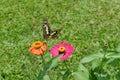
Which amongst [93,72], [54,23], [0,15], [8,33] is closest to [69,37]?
[54,23]

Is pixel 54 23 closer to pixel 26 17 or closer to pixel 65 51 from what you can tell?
pixel 26 17

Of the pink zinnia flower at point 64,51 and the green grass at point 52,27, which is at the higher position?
the pink zinnia flower at point 64,51

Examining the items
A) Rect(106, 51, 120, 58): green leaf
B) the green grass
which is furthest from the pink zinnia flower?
the green grass

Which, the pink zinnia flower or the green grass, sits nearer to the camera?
the pink zinnia flower

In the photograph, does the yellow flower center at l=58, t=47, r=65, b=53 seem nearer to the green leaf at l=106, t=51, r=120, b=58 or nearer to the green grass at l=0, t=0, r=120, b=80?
the green leaf at l=106, t=51, r=120, b=58

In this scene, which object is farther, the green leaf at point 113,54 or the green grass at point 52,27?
the green grass at point 52,27

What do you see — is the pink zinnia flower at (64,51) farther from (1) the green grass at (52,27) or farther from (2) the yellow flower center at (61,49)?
(1) the green grass at (52,27)

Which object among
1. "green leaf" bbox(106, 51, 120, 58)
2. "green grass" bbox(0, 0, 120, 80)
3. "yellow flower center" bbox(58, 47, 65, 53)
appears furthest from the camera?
"green grass" bbox(0, 0, 120, 80)

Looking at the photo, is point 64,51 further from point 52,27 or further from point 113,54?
point 52,27

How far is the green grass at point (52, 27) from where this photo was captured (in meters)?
4.02

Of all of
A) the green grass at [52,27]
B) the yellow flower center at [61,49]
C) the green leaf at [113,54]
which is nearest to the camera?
the green leaf at [113,54]

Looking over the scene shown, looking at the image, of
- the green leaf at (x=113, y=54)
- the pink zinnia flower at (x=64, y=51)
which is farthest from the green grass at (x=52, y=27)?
the green leaf at (x=113, y=54)

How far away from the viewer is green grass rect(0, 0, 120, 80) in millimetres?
4023

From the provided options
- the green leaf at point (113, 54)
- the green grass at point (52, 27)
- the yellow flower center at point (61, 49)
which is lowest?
the green grass at point (52, 27)
